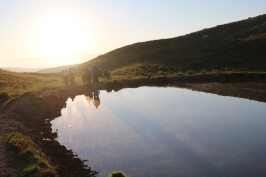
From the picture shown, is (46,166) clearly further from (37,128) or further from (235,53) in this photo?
(235,53)

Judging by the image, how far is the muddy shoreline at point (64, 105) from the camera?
13.2 meters

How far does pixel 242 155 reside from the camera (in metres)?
13.3

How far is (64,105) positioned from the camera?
1171 inches

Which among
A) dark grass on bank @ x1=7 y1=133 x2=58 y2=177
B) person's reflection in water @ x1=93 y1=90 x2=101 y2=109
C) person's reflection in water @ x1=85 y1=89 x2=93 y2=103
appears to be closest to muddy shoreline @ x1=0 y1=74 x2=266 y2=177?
person's reflection in water @ x1=85 y1=89 x2=93 y2=103

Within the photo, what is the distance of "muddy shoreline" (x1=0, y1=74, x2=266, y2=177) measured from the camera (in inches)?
519

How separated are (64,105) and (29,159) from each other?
18597 millimetres

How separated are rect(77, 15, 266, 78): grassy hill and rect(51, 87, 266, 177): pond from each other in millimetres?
24749

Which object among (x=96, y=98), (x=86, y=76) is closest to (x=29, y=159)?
(x=96, y=98)

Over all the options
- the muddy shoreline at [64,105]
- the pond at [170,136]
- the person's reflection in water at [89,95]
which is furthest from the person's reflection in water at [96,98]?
the muddy shoreline at [64,105]

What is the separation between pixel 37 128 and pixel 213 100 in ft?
60.9

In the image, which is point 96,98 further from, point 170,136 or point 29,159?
point 29,159

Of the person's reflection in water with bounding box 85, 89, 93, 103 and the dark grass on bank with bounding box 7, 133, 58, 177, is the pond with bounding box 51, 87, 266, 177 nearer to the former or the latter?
the dark grass on bank with bounding box 7, 133, 58, 177

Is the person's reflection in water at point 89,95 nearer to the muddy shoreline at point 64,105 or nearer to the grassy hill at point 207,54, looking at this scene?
the muddy shoreline at point 64,105

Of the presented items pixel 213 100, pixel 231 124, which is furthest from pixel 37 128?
pixel 213 100
